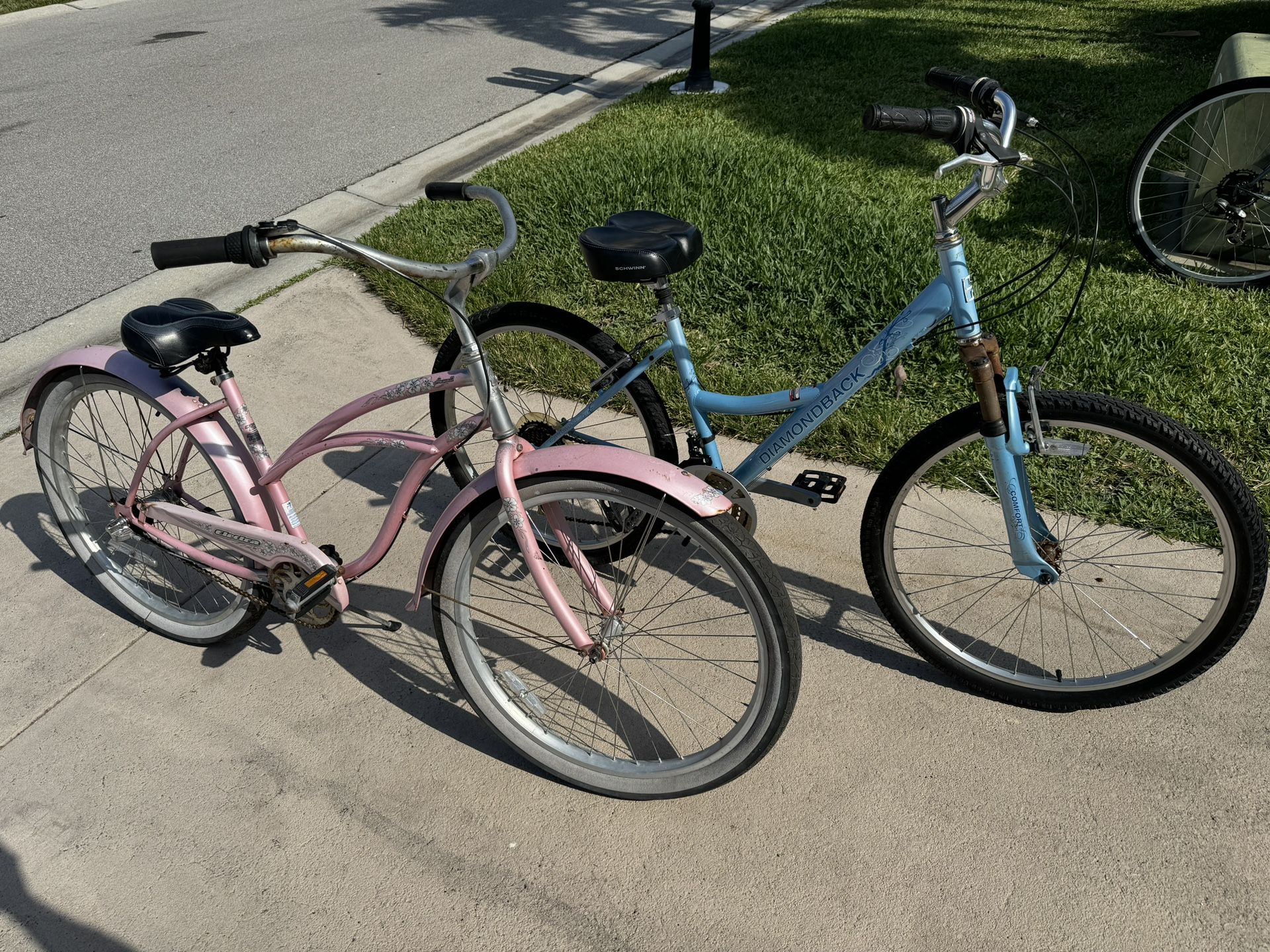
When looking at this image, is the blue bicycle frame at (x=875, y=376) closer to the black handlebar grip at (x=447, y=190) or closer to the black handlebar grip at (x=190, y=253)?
the black handlebar grip at (x=447, y=190)

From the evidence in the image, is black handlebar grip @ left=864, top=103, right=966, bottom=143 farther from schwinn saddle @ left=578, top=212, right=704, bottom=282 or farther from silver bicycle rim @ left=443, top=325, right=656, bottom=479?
silver bicycle rim @ left=443, top=325, right=656, bottom=479

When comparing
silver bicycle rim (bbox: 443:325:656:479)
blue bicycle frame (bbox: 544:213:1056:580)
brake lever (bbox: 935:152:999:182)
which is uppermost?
brake lever (bbox: 935:152:999:182)

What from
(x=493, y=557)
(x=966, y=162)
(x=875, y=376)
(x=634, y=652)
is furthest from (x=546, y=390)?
(x=966, y=162)

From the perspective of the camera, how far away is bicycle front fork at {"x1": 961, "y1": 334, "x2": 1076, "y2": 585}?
2.17 meters

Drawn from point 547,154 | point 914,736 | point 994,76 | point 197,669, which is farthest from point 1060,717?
point 994,76

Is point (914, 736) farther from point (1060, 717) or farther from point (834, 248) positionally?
point (834, 248)

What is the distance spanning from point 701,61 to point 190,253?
6.36 metres

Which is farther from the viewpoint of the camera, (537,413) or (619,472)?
(537,413)

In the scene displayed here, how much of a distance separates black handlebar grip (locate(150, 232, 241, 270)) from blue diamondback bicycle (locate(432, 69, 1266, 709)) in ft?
3.01

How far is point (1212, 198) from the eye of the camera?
4.64 m

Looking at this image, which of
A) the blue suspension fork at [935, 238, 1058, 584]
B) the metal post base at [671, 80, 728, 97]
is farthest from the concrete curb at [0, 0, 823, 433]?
the blue suspension fork at [935, 238, 1058, 584]

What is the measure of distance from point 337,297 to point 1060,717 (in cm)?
393

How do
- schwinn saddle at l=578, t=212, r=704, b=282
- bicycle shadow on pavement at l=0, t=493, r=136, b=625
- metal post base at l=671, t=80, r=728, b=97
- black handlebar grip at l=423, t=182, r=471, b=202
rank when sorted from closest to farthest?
black handlebar grip at l=423, t=182, r=471, b=202 < schwinn saddle at l=578, t=212, r=704, b=282 < bicycle shadow on pavement at l=0, t=493, r=136, b=625 < metal post base at l=671, t=80, r=728, b=97

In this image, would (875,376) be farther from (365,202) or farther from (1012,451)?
(365,202)
